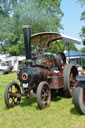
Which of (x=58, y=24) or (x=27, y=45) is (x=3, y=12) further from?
(x=27, y=45)

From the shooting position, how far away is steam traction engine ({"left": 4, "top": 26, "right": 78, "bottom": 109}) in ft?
15.4

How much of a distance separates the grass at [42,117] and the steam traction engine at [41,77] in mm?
215

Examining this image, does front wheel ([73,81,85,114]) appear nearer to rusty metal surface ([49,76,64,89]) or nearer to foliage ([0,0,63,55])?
rusty metal surface ([49,76,64,89])

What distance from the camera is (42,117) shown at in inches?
159

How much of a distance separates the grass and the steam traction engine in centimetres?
21

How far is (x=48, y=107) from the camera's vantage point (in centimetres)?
477

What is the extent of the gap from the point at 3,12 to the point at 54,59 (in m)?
23.0

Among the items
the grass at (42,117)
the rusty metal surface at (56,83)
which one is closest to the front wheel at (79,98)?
the grass at (42,117)

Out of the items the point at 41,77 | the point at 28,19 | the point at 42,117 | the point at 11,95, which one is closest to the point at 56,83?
the point at 41,77

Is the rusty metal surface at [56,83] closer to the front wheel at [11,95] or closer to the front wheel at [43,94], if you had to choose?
the front wheel at [43,94]

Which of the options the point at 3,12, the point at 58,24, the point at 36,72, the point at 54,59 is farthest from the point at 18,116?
the point at 3,12

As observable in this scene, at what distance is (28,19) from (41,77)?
61.0 ft

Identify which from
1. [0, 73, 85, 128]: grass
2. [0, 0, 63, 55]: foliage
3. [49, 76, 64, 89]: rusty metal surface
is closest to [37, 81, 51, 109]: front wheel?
[0, 73, 85, 128]: grass

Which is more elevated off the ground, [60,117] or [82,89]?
[82,89]
